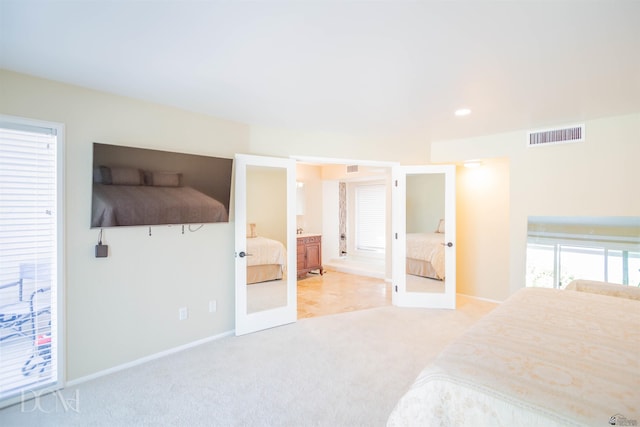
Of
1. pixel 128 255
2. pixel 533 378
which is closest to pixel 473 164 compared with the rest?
pixel 533 378

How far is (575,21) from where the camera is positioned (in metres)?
1.65

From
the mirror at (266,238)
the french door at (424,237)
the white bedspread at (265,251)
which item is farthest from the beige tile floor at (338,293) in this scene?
the white bedspread at (265,251)

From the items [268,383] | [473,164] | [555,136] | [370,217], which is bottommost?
[268,383]

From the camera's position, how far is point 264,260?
3770 millimetres

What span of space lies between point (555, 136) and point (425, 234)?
76.4 inches

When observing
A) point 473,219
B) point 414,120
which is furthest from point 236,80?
point 473,219

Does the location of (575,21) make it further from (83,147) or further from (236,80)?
(83,147)

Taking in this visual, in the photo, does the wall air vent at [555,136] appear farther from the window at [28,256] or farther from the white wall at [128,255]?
the window at [28,256]

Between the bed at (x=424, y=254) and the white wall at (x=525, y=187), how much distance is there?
723 millimetres

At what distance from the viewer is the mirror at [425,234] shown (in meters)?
4.48

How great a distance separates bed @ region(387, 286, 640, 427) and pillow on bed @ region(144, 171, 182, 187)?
2574 mm

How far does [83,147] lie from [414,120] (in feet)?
10.5

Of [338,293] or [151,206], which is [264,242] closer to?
[151,206]

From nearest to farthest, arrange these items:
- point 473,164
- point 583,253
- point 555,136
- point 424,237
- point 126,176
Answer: point 126,176 → point 583,253 → point 555,136 → point 424,237 → point 473,164
